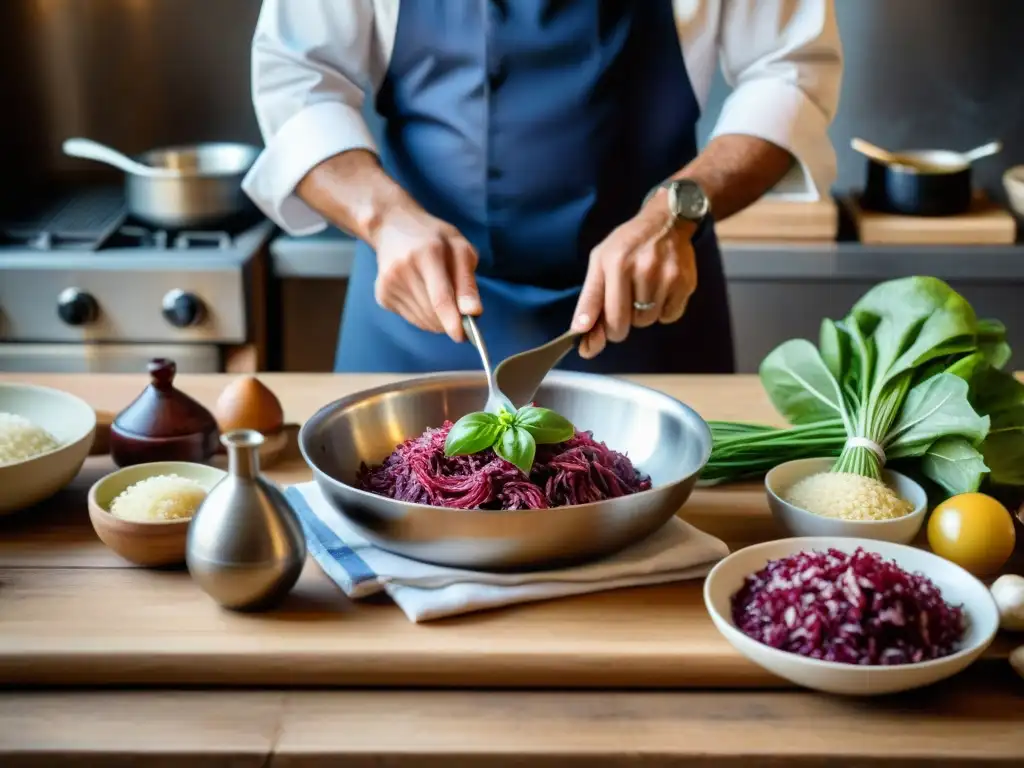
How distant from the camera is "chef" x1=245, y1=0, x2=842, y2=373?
5.61 feet

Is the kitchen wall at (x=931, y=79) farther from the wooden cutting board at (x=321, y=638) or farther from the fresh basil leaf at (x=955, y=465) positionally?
the wooden cutting board at (x=321, y=638)

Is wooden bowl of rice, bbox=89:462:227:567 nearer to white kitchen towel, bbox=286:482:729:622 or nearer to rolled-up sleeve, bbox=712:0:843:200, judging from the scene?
white kitchen towel, bbox=286:482:729:622

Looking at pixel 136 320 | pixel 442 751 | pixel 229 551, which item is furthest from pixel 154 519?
pixel 136 320

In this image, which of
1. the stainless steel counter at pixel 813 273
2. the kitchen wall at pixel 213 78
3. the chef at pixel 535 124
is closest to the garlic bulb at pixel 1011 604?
the chef at pixel 535 124

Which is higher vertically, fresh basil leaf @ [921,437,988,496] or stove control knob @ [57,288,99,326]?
fresh basil leaf @ [921,437,988,496]

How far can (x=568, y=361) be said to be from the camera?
5.97 ft

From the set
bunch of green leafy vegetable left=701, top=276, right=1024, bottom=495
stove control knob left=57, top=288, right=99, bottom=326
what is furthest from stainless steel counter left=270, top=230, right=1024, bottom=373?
bunch of green leafy vegetable left=701, top=276, right=1024, bottom=495

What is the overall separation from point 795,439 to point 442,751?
0.62m

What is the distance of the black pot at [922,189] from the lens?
2.53m

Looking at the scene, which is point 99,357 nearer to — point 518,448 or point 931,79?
point 518,448

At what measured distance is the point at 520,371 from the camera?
131cm

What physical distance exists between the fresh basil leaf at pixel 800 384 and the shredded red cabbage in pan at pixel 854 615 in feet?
1.49

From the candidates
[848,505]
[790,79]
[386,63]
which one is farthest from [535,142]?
[848,505]

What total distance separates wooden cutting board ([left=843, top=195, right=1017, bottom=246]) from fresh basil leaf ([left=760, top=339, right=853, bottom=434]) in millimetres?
1196
